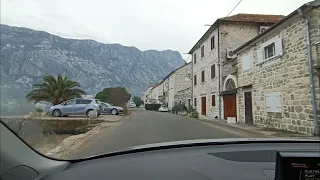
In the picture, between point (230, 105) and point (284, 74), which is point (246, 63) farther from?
point (284, 74)

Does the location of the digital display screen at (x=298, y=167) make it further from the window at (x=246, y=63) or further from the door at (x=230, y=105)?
the door at (x=230, y=105)

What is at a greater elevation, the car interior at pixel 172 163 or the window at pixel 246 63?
the window at pixel 246 63

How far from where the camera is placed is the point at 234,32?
83.9ft

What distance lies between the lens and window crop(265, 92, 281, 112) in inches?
625

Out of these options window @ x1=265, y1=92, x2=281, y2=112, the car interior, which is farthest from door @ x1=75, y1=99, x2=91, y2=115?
the car interior

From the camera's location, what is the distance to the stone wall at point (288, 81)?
1355 cm

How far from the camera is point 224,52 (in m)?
25.3

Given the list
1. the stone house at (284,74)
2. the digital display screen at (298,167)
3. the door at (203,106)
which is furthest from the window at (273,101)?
the digital display screen at (298,167)

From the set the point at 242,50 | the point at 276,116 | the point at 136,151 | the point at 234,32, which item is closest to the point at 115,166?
the point at 136,151

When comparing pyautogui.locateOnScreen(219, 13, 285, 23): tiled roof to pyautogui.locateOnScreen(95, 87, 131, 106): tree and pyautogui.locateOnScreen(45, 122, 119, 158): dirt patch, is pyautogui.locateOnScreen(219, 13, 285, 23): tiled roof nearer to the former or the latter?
pyautogui.locateOnScreen(95, 87, 131, 106): tree

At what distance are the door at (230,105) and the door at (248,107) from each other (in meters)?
1.93

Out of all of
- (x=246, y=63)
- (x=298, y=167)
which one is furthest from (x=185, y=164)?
(x=246, y=63)

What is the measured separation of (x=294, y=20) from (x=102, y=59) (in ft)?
34.7

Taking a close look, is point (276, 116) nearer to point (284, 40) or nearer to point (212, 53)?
point (284, 40)
